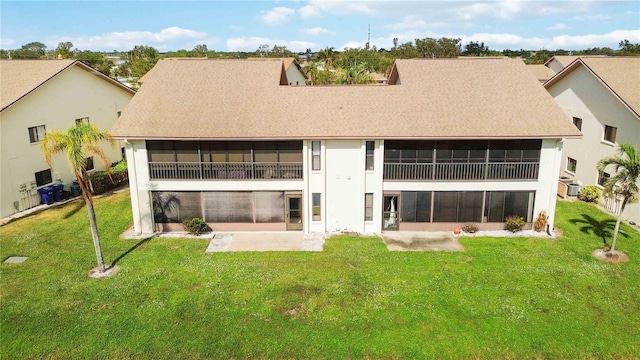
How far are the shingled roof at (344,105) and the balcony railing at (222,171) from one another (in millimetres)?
1637

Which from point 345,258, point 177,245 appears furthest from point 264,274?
point 177,245

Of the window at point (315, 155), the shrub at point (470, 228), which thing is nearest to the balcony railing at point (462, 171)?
the shrub at point (470, 228)

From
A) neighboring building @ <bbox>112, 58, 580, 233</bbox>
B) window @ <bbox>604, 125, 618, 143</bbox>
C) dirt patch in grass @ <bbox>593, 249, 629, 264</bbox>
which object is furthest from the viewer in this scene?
window @ <bbox>604, 125, 618, 143</bbox>

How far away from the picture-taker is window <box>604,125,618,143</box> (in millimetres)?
24091

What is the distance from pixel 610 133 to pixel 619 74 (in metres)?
3.49

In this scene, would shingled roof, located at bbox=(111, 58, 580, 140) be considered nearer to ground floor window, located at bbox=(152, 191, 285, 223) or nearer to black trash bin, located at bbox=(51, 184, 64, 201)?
ground floor window, located at bbox=(152, 191, 285, 223)

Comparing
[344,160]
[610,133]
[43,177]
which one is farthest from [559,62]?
[43,177]

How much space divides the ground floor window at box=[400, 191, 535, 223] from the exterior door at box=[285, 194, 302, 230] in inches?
208

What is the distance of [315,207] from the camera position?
21.3 metres

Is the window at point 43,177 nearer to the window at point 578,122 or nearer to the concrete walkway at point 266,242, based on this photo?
the concrete walkway at point 266,242

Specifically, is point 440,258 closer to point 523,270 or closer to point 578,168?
point 523,270

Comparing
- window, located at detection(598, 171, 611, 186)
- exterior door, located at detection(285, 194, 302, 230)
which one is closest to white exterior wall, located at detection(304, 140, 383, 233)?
exterior door, located at detection(285, 194, 302, 230)

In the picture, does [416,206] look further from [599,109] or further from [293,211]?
[599,109]

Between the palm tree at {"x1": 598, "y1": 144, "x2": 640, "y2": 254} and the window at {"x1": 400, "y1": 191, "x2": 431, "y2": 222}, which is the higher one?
the palm tree at {"x1": 598, "y1": 144, "x2": 640, "y2": 254}
